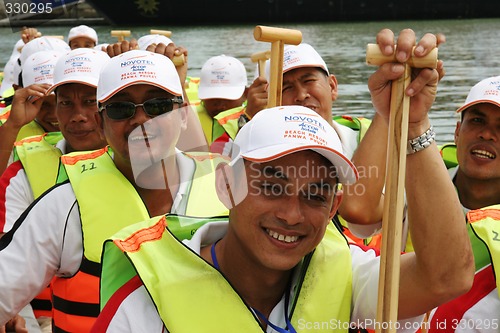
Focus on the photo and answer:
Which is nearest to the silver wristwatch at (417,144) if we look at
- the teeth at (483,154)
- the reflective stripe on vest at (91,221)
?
the reflective stripe on vest at (91,221)

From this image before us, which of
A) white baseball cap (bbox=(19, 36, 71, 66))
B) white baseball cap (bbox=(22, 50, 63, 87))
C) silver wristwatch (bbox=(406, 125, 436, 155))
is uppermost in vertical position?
silver wristwatch (bbox=(406, 125, 436, 155))

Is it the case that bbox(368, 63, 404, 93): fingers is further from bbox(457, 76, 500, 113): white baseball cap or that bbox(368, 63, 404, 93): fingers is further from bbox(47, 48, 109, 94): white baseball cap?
bbox(47, 48, 109, 94): white baseball cap

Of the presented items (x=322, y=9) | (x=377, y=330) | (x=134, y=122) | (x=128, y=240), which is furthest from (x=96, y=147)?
(x=322, y=9)

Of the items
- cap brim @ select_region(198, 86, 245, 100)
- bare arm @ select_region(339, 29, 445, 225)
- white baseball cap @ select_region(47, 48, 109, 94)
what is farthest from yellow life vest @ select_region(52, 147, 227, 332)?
cap brim @ select_region(198, 86, 245, 100)

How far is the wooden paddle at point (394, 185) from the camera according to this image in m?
2.27

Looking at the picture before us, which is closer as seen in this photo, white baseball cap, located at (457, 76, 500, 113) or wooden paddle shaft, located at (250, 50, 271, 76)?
white baseball cap, located at (457, 76, 500, 113)

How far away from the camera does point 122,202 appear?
11.9 feet

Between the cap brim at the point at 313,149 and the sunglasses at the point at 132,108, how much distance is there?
4.28 ft

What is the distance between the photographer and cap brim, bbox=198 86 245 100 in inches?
335

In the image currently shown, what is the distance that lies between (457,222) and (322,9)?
35837mm

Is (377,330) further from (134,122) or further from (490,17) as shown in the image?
(490,17)

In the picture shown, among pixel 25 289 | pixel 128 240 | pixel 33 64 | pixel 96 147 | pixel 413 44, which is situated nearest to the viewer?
pixel 413 44

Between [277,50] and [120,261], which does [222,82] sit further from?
[120,261]

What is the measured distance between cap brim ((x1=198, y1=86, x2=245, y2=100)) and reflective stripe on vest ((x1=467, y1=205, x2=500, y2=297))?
5.47 meters
